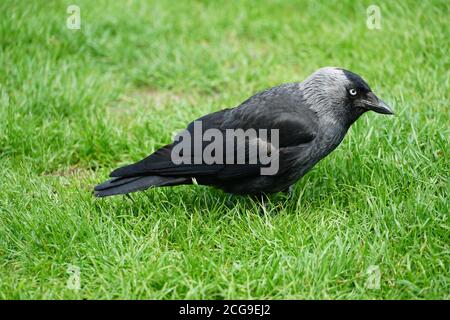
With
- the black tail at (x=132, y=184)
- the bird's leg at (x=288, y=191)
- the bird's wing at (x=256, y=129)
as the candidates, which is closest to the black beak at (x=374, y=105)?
the bird's wing at (x=256, y=129)

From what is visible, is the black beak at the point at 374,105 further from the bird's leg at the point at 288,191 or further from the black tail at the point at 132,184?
the black tail at the point at 132,184

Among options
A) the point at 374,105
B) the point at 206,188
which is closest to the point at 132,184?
the point at 206,188

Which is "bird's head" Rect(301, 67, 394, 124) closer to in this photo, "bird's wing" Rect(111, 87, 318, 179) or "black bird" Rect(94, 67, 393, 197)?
"black bird" Rect(94, 67, 393, 197)

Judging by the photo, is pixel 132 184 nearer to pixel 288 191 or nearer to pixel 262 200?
pixel 262 200

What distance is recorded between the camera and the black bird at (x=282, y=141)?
166 inches

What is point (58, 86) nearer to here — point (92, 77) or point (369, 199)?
point (92, 77)

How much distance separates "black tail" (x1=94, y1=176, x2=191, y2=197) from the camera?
13.9ft

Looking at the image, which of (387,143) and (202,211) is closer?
(202,211)

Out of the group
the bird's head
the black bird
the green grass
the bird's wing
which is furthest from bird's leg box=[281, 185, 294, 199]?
the bird's head

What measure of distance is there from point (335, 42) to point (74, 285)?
13.6 ft

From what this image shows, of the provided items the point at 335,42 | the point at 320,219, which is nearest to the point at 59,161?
the point at 320,219
